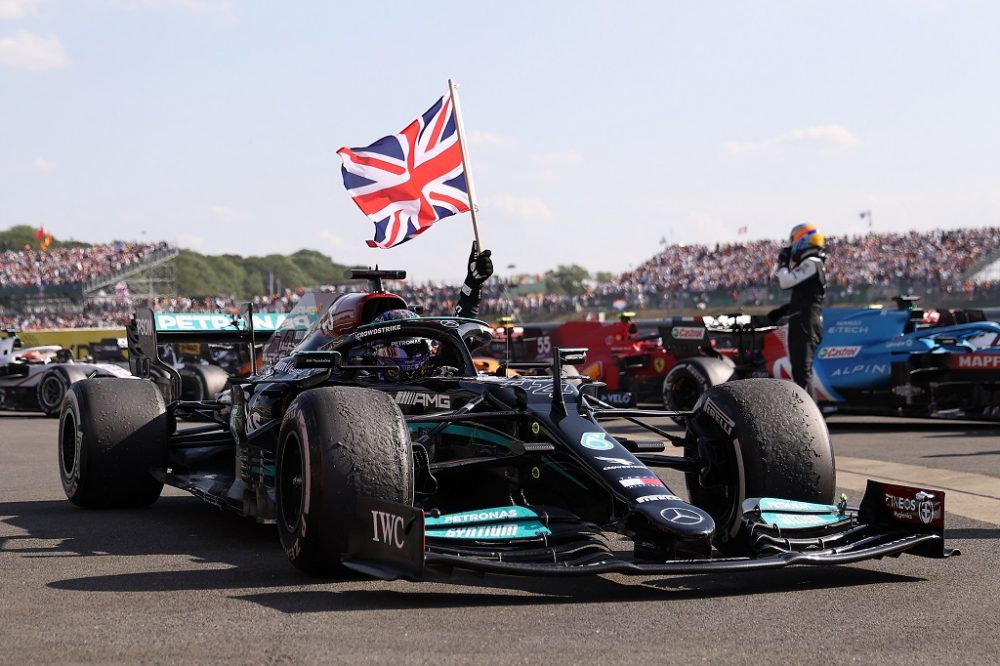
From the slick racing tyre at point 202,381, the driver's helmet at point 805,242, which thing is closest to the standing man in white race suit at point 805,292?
the driver's helmet at point 805,242

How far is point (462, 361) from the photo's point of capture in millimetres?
7168

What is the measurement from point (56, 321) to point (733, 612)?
178 ft

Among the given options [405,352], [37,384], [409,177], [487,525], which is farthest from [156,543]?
[37,384]

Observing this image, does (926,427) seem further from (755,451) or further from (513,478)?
(513,478)

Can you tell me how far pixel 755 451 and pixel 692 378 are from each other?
29.0ft

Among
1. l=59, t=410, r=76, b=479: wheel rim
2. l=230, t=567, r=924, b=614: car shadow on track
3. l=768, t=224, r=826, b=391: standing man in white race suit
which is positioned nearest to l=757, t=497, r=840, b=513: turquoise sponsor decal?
l=230, t=567, r=924, b=614: car shadow on track

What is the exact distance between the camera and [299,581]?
5.42 meters

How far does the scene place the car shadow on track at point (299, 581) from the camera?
5.04 metres

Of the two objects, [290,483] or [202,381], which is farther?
[202,381]

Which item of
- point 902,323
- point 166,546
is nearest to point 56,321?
point 902,323

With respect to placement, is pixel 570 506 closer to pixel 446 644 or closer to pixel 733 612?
pixel 733 612

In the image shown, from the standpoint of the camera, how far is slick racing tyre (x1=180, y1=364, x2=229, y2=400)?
1828cm

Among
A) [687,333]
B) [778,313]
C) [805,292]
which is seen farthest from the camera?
[687,333]

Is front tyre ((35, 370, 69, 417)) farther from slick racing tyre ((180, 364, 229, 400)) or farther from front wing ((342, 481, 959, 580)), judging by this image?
front wing ((342, 481, 959, 580))
